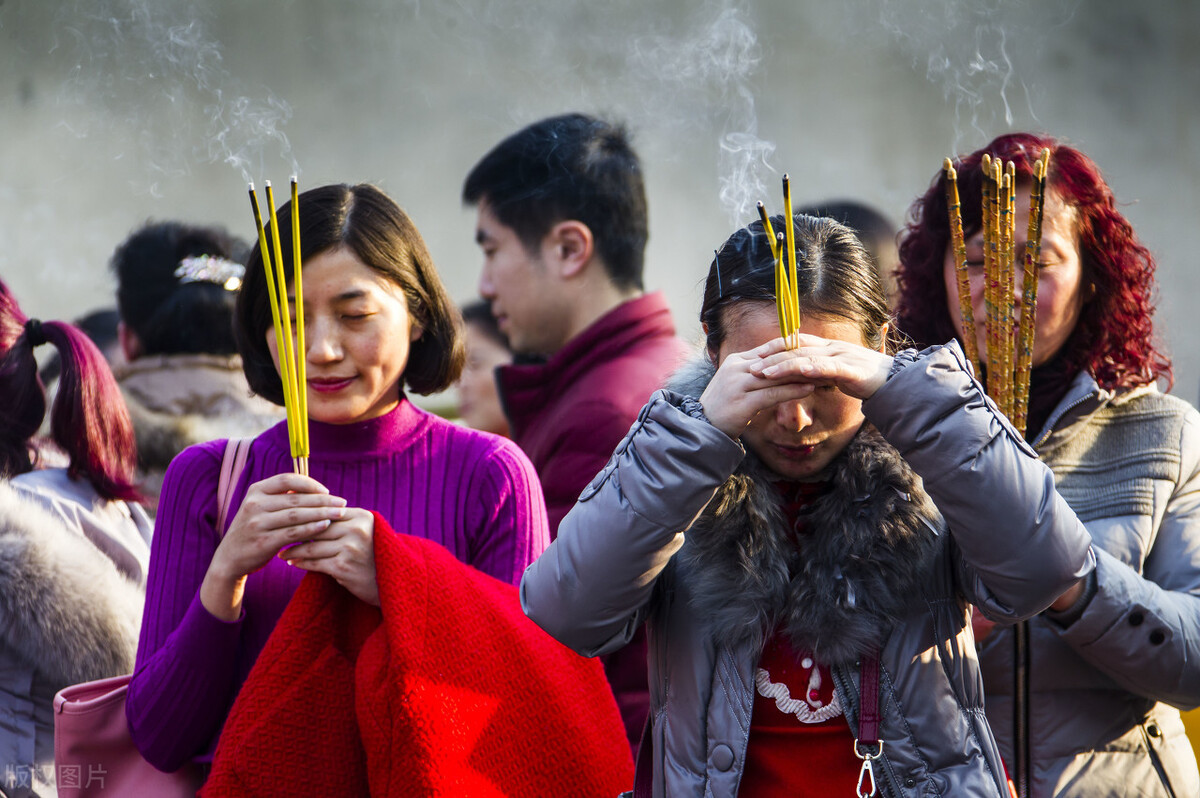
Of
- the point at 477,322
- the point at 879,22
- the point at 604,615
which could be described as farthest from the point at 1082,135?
the point at 604,615

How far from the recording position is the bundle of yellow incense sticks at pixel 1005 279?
197 centimetres

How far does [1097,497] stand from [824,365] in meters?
0.95

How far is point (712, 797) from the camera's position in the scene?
4.91 feet

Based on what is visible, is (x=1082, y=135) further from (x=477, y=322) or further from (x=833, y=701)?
(x=833, y=701)

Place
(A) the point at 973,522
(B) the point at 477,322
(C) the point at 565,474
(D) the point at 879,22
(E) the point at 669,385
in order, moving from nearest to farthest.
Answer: (A) the point at 973,522
(E) the point at 669,385
(C) the point at 565,474
(D) the point at 879,22
(B) the point at 477,322

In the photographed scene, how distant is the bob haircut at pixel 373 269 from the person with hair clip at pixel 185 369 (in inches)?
51.2

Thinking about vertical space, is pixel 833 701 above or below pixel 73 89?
below

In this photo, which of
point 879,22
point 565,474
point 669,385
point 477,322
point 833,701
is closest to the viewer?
point 833,701

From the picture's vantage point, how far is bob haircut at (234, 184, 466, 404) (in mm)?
2057

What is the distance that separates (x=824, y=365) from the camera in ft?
4.76

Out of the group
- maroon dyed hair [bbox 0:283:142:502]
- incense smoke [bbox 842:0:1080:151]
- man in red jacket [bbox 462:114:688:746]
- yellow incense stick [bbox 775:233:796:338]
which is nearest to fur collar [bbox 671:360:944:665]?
yellow incense stick [bbox 775:233:796:338]

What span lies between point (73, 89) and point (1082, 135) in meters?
3.59

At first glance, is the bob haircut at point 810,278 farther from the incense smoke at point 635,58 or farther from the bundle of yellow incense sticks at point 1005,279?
the incense smoke at point 635,58

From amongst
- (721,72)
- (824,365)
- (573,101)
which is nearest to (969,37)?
(721,72)
